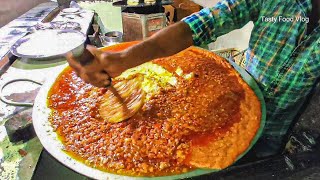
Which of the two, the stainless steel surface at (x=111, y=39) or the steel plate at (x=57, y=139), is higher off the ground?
the steel plate at (x=57, y=139)

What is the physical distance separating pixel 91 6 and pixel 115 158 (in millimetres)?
4363

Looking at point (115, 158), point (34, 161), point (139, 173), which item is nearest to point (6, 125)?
point (34, 161)

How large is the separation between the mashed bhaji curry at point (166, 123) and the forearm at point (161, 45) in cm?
36

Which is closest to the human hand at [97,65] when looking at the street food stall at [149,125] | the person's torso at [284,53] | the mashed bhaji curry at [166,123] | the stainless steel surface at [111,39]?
the street food stall at [149,125]

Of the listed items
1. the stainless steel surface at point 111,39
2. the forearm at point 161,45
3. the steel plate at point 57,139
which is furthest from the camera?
the stainless steel surface at point 111,39

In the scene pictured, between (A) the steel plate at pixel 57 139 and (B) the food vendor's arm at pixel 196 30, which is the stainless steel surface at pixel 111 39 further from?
(B) the food vendor's arm at pixel 196 30

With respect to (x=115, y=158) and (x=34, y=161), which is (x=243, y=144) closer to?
(x=115, y=158)

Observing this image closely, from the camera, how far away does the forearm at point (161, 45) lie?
5.69ft

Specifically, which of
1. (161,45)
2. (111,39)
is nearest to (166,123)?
(161,45)

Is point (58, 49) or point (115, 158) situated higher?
point (58, 49)

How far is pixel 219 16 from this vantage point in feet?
6.53

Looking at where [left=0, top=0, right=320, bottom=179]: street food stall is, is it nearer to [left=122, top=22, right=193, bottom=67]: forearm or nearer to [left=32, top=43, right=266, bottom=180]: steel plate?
[left=32, top=43, right=266, bottom=180]: steel plate

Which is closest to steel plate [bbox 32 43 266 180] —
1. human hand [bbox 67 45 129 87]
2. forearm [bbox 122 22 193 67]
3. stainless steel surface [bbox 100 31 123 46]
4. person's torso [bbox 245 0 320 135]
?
person's torso [bbox 245 0 320 135]

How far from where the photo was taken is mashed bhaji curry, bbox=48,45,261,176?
1.55 meters
